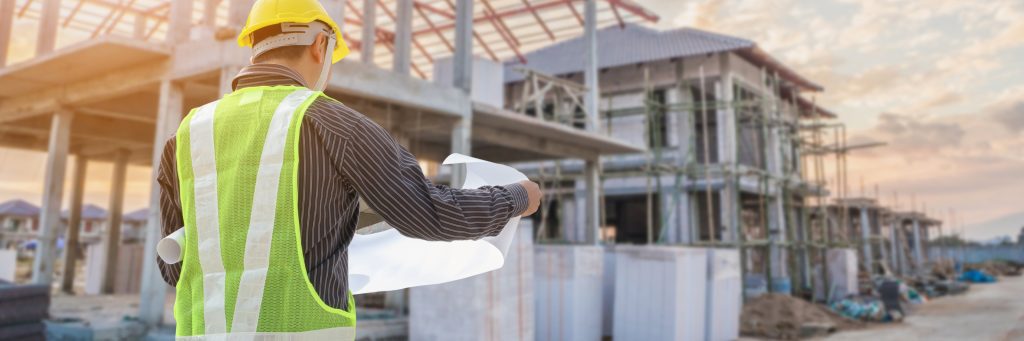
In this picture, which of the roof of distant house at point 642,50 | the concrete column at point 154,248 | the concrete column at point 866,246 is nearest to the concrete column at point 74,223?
the concrete column at point 154,248

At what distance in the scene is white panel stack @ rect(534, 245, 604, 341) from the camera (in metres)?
10.9

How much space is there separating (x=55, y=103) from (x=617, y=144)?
1179 centimetres

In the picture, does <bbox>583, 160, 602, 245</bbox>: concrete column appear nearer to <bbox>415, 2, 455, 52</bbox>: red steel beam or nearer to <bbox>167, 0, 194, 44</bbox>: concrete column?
<bbox>415, 2, 455, 52</bbox>: red steel beam

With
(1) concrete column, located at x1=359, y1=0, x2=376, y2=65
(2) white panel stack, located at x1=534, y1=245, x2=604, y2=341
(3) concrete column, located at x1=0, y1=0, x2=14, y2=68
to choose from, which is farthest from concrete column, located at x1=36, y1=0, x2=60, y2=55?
(2) white panel stack, located at x1=534, y1=245, x2=604, y2=341

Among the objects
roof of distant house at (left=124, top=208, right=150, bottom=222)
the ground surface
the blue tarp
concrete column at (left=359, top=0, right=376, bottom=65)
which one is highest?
concrete column at (left=359, top=0, right=376, bottom=65)

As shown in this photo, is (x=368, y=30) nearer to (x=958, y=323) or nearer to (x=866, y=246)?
(x=958, y=323)

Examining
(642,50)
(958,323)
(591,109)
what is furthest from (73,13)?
(958,323)

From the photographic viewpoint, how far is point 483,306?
8.72 metres

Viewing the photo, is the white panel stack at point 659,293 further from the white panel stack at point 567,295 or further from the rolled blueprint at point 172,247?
the rolled blueprint at point 172,247

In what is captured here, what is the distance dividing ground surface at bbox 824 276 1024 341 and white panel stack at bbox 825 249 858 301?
179cm

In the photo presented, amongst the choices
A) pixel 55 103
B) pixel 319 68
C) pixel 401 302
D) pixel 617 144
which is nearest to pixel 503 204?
pixel 319 68

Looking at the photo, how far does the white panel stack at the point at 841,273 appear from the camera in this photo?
1970 centimetres

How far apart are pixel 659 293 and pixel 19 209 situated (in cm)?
4370

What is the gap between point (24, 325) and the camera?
717 centimetres
